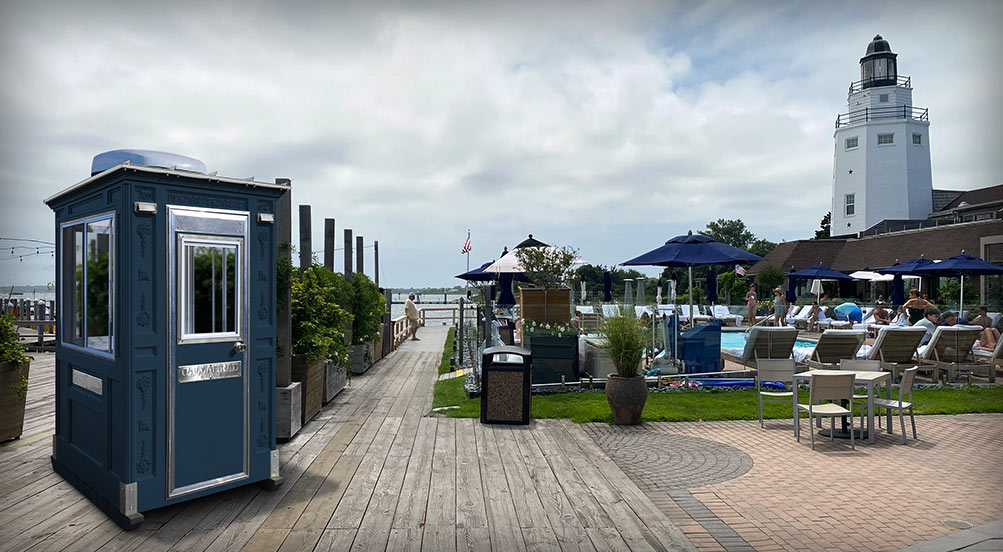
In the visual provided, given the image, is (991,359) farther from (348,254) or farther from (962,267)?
(348,254)

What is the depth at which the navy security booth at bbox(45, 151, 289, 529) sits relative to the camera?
3.82m

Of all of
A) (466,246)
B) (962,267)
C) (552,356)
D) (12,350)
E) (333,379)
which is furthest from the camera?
(466,246)

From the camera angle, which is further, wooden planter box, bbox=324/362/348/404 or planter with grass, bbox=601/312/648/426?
wooden planter box, bbox=324/362/348/404

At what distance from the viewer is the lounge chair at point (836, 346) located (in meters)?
9.53

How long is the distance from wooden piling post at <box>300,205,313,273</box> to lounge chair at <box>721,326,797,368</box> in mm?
6432

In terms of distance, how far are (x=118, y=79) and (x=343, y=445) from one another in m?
3.53

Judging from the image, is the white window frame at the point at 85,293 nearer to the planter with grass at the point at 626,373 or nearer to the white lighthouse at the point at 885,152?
the planter with grass at the point at 626,373

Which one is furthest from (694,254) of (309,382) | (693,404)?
(309,382)

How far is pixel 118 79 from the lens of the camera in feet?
13.4

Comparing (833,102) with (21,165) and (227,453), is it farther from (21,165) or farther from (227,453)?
(21,165)

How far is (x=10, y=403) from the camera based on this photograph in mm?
5762

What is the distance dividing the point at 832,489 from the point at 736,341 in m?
12.0

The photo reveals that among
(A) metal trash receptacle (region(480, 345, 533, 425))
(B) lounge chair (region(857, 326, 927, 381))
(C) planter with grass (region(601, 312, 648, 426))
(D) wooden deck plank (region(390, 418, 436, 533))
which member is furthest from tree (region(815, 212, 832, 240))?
(D) wooden deck plank (region(390, 418, 436, 533))

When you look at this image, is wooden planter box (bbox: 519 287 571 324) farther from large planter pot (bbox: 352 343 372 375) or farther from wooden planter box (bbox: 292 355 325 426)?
wooden planter box (bbox: 292 355 325 426)
